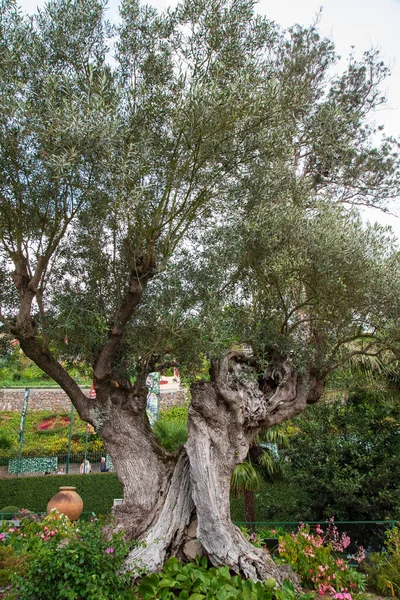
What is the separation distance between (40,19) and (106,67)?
993 mm

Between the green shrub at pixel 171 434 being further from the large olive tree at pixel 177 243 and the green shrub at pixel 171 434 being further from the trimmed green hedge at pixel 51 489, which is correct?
the large olive tree at pixel 177 243

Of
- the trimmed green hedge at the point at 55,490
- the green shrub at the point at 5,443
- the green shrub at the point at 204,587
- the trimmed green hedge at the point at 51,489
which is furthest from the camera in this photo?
the green shrub at the point at 5,443

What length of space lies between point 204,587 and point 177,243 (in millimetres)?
4359

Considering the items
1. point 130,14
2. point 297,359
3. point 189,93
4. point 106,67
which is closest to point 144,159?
point 189,93

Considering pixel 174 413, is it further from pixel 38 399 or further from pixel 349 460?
pixel 349 460

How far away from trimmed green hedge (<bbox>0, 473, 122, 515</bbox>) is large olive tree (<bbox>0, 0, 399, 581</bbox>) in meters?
11.3

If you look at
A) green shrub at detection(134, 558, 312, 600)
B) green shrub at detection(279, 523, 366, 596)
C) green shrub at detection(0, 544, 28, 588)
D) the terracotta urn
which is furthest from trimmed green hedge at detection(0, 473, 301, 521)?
green shrub at detection(134, 558, 312, 600)

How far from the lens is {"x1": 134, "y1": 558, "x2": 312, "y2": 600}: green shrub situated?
482cm

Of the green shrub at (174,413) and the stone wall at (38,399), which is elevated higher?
the stone wall at (38,399)

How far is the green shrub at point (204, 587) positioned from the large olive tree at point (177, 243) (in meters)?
0.34

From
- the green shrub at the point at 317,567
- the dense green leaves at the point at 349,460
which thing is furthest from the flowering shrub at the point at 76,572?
the dense green leaves at the point at 349,460

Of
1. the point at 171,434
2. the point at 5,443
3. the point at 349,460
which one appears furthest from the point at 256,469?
the point at 5,443

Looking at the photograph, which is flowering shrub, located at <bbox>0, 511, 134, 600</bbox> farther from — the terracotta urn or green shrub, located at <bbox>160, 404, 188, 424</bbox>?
green shrub, located at <bbox>160, 404, 188, 424</bbox>

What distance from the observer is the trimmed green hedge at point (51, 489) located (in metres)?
17.0
